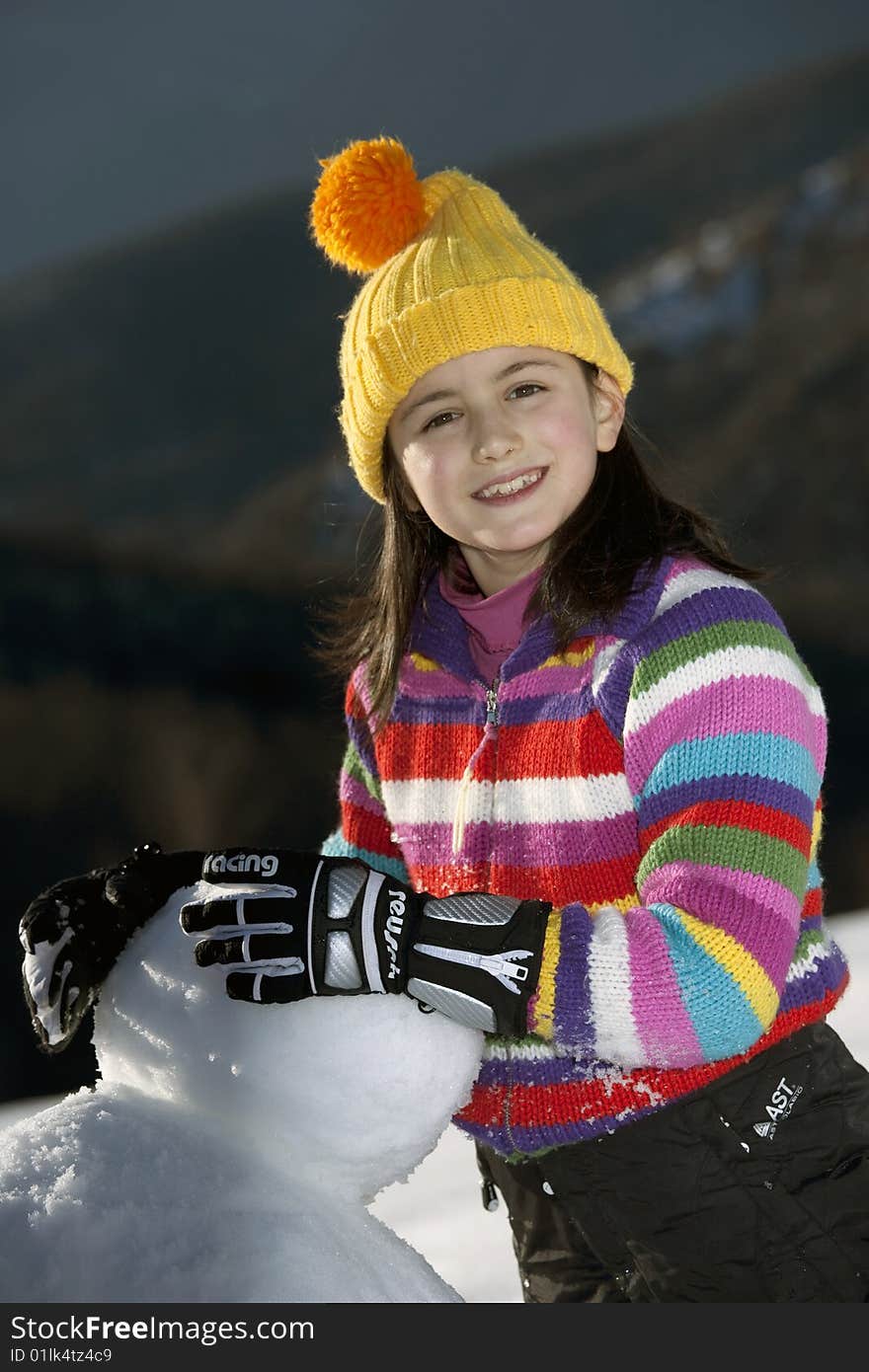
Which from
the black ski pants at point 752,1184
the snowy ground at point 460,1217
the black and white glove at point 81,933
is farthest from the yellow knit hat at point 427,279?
the snowy ground at point 460,1217

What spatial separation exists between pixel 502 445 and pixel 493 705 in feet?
0.59

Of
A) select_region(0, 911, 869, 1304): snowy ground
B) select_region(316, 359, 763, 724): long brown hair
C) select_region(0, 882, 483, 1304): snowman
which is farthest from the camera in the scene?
select_region(0, 911, 869, 1304): snowy ground

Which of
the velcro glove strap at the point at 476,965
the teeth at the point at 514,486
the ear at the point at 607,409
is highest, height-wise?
the ear at the point at 607,409

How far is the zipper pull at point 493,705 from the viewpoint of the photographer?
3.20 feet

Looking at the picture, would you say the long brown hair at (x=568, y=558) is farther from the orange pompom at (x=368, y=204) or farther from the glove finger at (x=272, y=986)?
the glove finger at (x=272, y=986)

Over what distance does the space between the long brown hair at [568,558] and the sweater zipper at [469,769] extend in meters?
0.06

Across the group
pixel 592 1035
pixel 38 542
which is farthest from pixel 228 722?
pixel 592 1035

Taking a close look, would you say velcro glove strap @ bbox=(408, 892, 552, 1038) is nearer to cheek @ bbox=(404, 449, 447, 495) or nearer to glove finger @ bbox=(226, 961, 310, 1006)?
glove finger @ bbox=(226, 961, 310, 1006)

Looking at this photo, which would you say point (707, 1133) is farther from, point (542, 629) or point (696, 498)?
point (696, 498)

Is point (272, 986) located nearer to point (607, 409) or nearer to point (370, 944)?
point (370, 944)

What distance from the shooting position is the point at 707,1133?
34.5 inches

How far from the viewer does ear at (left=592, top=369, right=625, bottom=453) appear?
104 cm

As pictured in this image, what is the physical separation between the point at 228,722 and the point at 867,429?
8.51ft

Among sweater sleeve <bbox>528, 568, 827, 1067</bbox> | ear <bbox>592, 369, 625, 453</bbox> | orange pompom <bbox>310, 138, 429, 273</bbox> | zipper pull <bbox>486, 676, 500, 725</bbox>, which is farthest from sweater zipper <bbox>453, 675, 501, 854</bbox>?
orange pompom <bbox>310, 138, 429, 273</bbox>
